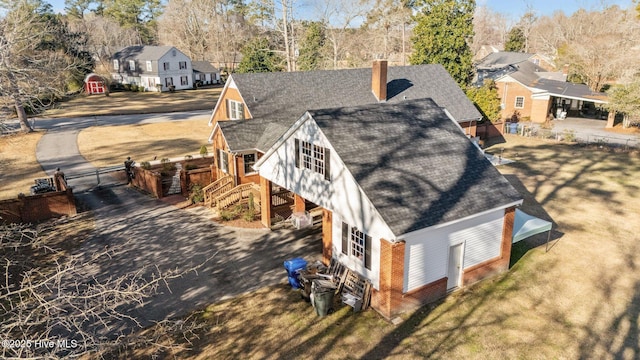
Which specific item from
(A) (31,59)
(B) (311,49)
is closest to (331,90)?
(A) (31,59)

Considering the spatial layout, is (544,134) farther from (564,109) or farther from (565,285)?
(565,285)

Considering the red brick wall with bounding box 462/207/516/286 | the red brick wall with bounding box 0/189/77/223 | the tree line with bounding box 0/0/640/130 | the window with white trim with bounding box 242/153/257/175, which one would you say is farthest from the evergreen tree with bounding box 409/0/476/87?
the red brick wall with bounding box 0/189/77/223

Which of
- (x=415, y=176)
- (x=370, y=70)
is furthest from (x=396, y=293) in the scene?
(x=370, y=70)

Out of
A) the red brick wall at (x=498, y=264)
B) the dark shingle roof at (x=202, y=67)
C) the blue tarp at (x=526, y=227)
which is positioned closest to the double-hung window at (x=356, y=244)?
the red brick wall at (x=498, y=264)

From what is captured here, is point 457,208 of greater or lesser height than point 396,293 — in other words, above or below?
above

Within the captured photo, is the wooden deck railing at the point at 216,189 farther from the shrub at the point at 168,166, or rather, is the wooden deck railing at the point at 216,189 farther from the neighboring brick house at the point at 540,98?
the neighboring brick house at the point at 540,98

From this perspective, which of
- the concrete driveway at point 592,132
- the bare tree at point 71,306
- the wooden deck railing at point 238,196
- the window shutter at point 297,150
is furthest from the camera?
the concrete driveway at point 592,132

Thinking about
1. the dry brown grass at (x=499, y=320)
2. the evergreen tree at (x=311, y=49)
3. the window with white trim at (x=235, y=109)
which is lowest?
the dry brown grass at (x=499, y=320)
